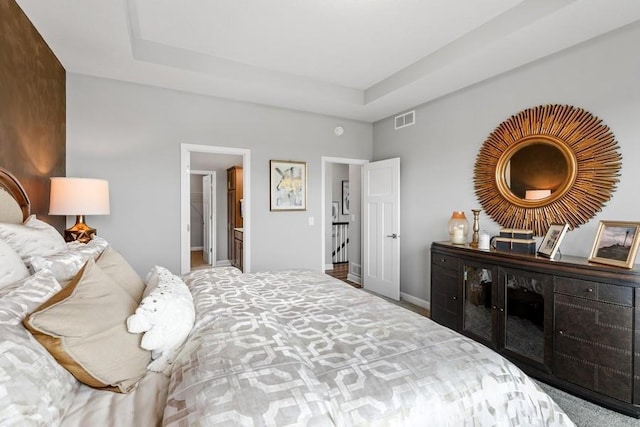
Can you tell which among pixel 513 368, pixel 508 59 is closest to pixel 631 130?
pixel 508 59

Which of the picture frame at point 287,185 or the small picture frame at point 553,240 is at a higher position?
the picture frame at point 287,185

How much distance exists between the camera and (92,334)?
1021 mm

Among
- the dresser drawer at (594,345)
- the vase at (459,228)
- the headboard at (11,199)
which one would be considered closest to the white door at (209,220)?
the headboard at (11,199)

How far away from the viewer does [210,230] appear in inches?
260

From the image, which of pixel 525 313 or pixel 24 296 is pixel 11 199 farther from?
pixel 525 313

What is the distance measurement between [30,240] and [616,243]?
11.5ft

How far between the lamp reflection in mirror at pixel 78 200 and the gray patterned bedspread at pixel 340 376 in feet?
5.64

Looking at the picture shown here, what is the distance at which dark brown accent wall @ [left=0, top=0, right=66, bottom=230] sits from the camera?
1.92 metres

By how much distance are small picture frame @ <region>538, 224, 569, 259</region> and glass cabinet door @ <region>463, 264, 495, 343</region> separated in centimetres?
44

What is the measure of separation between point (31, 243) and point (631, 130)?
3837 mm

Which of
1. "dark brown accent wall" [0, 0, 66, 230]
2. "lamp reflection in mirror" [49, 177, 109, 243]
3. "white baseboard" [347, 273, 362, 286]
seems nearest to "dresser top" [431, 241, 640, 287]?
"white baseboard" [347, 273, 362, 286]

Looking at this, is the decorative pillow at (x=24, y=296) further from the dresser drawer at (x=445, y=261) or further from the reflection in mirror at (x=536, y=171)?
the reflection in mirror at (x=536, y=171)

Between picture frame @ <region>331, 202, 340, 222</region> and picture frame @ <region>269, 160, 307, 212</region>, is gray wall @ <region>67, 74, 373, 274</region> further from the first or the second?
picture frame @ <region>331, 202, 340, 222</region>

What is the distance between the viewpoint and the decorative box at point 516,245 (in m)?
2.54
